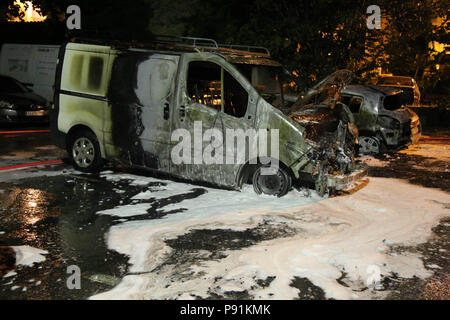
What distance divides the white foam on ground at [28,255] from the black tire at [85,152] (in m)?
3.64

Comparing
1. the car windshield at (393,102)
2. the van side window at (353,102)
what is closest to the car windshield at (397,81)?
the car windshield at (393,102)

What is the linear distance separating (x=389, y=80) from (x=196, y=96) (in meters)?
18.2

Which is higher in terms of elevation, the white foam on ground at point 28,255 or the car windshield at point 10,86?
the car windshield at point 10,86

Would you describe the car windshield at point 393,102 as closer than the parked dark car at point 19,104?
Yes

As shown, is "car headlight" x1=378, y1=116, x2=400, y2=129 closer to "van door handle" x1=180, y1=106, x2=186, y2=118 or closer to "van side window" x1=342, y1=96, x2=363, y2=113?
"van side window" x1=342, y1=96, x2=363, y2=113

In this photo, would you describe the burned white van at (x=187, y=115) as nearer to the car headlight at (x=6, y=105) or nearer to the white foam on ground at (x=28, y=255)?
the white foam on ground at (x=28, y=255)

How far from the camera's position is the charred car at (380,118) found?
11.4m

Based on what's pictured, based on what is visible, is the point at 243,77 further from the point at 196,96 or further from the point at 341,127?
the point at 341,127

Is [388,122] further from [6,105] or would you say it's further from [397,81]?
[397,81]

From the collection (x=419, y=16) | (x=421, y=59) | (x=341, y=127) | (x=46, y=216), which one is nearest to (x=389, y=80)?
(x=421, y=59)

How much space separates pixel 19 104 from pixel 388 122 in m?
10.7

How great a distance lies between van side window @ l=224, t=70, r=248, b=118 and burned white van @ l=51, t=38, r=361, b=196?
0.01m

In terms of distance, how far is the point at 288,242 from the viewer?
18.5ft
